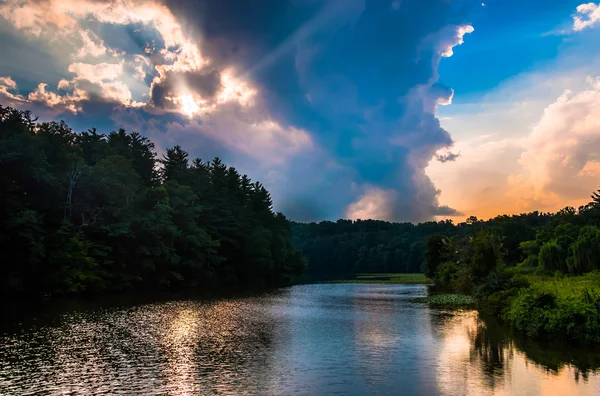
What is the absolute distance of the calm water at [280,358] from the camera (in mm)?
17828

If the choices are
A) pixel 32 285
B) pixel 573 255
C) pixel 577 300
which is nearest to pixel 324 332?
pixel 577 300

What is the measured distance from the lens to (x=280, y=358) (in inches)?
902

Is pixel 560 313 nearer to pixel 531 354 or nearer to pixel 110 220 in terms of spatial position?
pixel 531 354

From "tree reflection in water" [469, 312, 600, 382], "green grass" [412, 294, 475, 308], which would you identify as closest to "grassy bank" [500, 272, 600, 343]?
"tree reflection in water" [469, 312, 600, 382]

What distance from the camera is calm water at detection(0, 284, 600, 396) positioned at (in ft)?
58.5

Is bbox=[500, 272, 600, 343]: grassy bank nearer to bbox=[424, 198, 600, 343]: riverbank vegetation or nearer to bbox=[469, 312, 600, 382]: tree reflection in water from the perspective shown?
bbox=[424, 198, 600, 343]: riverbank vegetation

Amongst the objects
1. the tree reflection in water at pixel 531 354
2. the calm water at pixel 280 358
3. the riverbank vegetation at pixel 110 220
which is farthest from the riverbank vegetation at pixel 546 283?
the riverbank vegetation at pixel 110 220

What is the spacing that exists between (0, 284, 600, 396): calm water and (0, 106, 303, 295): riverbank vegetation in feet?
53.3

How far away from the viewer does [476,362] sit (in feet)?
73.2

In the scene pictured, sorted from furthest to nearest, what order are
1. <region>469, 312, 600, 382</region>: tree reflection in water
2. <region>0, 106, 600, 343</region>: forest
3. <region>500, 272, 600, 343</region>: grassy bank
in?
<region>0, 106, 600, 343</region>: forest < <region>500, 272, 600, 343</region>: grassy bank < <region>469, 312, 600, 382</region>: tree reflection in water

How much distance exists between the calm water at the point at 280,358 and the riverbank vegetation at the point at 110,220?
53.3 ft

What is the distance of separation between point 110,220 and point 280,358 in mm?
51446

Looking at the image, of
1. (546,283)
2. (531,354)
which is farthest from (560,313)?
(546,283)

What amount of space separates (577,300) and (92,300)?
45796mm
